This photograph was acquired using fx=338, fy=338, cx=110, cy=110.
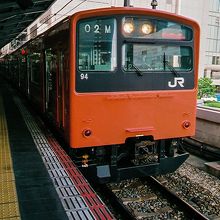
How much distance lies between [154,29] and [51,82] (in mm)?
2648

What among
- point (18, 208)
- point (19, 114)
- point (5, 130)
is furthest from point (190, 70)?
point (19, 114)

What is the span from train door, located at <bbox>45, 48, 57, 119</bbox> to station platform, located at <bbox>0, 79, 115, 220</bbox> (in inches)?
28.2

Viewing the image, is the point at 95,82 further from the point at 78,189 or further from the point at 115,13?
the point at 78,189

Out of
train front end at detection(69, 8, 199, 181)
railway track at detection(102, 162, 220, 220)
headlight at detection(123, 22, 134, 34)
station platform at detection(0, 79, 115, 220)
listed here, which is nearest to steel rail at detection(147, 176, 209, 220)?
railway track at detection(102, 162, 220, 220)

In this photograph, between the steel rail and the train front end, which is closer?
the steel rail

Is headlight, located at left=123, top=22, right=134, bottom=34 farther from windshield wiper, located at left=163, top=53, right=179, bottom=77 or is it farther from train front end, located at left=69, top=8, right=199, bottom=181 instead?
windshield wiper, located at left=163, top=53, right=179, bottom=77

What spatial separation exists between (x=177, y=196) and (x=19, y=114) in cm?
665

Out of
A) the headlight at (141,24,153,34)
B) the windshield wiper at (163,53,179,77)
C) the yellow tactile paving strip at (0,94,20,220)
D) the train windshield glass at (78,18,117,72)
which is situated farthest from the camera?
the windshield wiper at (163,53,179,77)

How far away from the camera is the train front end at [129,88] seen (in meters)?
5.46

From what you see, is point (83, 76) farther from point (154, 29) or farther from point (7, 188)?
point (7, 188)

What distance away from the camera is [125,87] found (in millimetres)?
5715

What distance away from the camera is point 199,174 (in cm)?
750

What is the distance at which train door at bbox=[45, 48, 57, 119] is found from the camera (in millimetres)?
6883

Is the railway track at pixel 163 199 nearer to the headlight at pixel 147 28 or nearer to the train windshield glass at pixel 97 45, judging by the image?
the train windshield glass at pixel 97 45
